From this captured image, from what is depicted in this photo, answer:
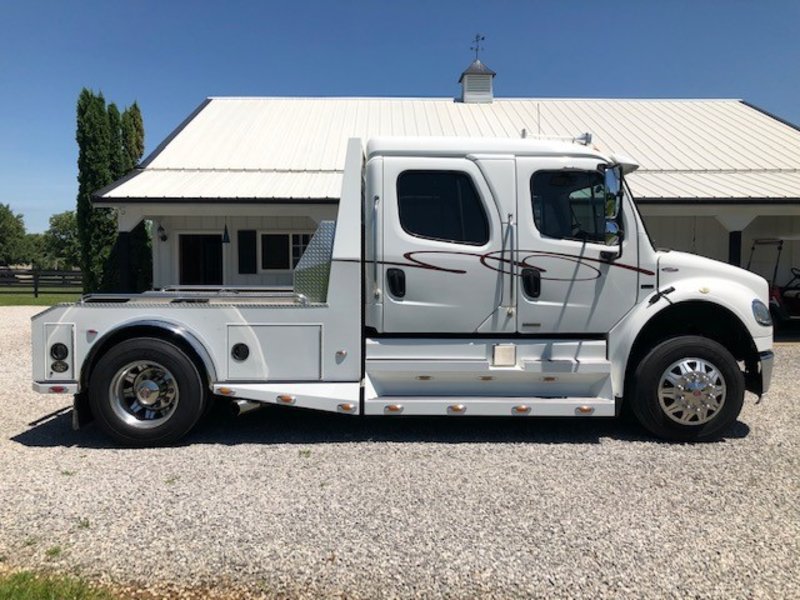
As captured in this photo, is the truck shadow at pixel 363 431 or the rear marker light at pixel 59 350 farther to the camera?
the truck shadow at pixel 363 431

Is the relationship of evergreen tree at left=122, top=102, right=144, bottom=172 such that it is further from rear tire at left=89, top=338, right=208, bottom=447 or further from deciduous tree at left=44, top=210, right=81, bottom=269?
deciduous tree at left=44, top=210, right=81, bottom=269

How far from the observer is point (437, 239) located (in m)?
4.61

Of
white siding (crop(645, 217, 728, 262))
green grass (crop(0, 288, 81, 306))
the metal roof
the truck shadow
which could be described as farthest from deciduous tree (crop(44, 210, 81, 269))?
the truck shadow

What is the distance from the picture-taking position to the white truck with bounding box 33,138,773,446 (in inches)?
179

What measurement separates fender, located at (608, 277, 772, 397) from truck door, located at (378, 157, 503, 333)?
109cm

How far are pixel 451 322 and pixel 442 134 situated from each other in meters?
11.4

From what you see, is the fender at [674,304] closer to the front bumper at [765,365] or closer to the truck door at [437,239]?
the front bumper at [765,365]

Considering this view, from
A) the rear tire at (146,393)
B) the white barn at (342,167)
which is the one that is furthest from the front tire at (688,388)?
the white barn at (342,167)

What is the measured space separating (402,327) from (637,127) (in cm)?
1366

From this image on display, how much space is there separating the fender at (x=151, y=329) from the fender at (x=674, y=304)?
3364mm

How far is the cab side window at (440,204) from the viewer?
182 inches

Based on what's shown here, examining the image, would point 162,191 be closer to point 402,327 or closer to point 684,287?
point 402,327

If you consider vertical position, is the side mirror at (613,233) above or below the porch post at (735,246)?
below

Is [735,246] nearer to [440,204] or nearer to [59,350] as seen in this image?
[440,204]
